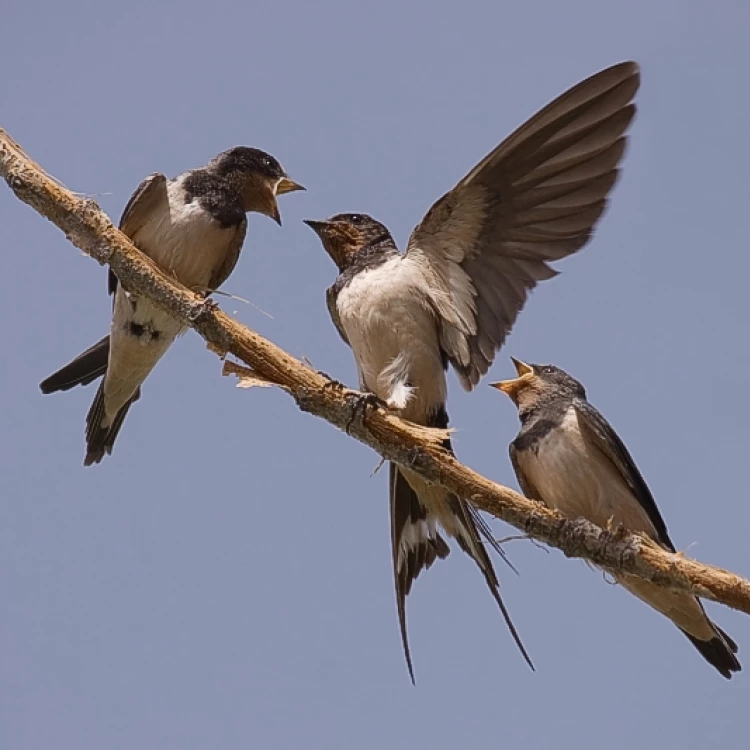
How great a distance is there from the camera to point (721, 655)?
3.31m

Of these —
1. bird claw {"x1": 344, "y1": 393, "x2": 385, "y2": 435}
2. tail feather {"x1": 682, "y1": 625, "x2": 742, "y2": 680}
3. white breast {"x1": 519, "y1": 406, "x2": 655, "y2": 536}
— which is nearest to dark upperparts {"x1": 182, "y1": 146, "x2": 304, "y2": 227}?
bird claw {"x1": 344, "y1": 393, "x2": 385, "y2": 435}

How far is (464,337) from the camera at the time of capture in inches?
137

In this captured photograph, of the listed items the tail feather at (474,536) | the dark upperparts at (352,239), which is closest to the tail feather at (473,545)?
the tail feather at (474,536)

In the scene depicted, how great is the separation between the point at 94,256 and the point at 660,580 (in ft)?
5.68

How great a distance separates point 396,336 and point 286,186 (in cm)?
92

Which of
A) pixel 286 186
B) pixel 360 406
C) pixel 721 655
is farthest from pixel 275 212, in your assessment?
pixel 721 655

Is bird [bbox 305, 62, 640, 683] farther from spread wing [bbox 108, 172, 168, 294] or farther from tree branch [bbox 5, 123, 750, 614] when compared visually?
spread wing [bbox 108, 172, 168, 294]

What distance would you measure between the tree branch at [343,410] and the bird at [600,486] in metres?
0.24

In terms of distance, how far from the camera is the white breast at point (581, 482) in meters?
3.21

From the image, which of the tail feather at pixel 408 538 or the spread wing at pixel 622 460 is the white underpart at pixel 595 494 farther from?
the tail feather at pixel 408 538

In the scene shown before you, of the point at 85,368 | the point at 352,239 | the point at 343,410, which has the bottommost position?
the point at 343,410

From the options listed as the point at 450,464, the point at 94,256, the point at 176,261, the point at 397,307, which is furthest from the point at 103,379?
the point at 450,464

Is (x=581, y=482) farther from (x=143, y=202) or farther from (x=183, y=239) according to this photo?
(x=143, y=202)

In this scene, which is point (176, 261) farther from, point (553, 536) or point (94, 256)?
point (553, 536)
